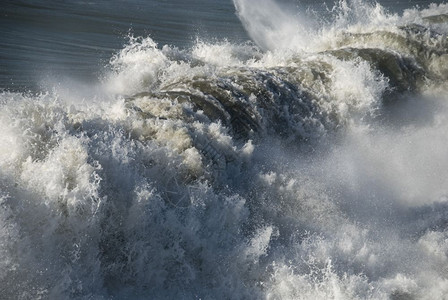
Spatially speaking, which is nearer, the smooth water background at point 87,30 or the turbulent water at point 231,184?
the turbulent water at point 231,184

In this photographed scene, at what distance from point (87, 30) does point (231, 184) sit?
11800mm

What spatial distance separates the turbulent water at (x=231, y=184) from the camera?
6.05m

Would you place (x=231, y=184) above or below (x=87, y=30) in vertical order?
below

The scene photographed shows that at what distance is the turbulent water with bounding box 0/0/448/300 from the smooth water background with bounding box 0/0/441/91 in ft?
4.33

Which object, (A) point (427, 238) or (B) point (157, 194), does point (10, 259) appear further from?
(A) point (427, 238)

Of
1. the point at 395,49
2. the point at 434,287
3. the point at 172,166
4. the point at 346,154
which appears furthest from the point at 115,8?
the point at 434,287

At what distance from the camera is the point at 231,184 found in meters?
8.41

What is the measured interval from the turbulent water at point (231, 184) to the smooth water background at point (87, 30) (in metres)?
1.32

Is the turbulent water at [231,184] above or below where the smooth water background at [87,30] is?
below

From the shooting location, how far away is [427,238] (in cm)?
891

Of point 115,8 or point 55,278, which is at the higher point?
point 115,8

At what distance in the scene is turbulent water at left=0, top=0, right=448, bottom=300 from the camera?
605 cm

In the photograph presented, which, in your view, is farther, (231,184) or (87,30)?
(87,30)

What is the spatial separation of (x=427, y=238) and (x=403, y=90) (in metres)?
5.43
